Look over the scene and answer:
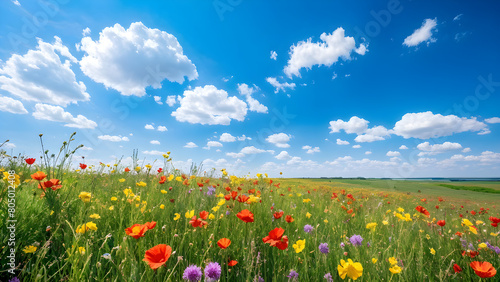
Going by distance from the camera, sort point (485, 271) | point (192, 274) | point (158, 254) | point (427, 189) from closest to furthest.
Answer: point (158, 254), point (192, 274), point (485, 271), point (427, 189)

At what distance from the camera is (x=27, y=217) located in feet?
6.64

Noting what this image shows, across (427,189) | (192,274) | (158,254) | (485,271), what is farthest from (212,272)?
(427,189)

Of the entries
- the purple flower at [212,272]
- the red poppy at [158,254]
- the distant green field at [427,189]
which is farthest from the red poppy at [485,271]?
the distant green field at [427,189]

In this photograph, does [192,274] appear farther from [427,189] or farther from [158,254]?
[427,189]

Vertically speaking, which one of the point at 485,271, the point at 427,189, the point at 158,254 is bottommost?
the point at 427,189

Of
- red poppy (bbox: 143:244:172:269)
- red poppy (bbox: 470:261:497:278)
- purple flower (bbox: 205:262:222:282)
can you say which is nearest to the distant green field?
red poppy (bbox: 470:261:497:278)

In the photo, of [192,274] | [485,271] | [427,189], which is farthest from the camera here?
[427,189]

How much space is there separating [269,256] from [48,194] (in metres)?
2.08

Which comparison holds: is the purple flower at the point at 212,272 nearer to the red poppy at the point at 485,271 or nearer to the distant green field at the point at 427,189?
the red poppy at the point at 485,271

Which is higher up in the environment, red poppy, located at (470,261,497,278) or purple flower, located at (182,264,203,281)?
purple flower, located at (182,264,203,281)

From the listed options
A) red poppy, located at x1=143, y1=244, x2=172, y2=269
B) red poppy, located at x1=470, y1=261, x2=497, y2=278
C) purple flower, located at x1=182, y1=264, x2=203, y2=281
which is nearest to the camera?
red poppy, located at x1=143, y1=244, x2=172, y2=269

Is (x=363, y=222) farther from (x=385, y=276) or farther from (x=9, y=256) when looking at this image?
(x=9, y=256)

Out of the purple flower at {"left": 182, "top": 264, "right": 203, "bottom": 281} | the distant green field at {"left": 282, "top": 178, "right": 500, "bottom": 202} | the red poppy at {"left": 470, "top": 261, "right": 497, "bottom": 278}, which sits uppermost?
the purple flower at {"left": 182, "top": 264, "right": 203, "bottom": 281}

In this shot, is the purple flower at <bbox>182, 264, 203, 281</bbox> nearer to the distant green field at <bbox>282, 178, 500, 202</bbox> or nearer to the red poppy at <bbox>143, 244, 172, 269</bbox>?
the red poppy at <bbox>143, 244, 172, 269</bbox>
